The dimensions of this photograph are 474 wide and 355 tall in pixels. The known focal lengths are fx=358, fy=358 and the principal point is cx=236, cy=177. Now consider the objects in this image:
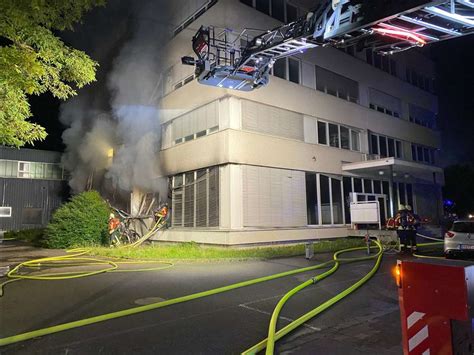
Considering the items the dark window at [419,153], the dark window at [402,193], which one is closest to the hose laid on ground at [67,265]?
the dark window at [402,193]

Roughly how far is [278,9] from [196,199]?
9.42 metres

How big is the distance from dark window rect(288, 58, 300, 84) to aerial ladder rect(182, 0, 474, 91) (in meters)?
6.54

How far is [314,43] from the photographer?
319 inches

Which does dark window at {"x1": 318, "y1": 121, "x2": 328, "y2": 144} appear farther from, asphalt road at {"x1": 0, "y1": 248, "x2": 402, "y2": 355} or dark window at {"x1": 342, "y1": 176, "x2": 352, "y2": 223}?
asphalt road at {"x1": 0, "y1": 248, "x2": 402, "y2": 355}

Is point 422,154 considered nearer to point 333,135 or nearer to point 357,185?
point 357,185

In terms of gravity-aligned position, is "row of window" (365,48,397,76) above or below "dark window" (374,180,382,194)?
above

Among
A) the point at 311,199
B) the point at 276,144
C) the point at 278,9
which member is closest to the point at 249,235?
the point at 276,144

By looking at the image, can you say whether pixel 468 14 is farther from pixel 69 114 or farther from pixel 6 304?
pixel 69 114

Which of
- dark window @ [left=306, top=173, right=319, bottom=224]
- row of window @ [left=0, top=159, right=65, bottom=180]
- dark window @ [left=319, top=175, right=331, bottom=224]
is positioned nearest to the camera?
dark window @ [left=306, top=173, right=319, bottom=224]

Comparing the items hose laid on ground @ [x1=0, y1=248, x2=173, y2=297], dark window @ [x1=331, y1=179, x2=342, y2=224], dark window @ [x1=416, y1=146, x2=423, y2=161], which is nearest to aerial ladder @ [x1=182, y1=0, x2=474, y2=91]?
hose laid on ground @ [x1=0, y1=248, x2=173, y2=297]

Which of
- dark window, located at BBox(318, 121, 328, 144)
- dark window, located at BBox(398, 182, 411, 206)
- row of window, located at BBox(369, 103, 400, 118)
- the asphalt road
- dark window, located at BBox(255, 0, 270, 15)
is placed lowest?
the asphalt road

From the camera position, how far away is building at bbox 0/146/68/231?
27406 millimetres

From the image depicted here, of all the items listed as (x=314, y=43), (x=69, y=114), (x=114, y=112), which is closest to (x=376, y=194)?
(x=314, y=43)

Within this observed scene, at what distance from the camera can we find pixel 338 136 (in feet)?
59.0
